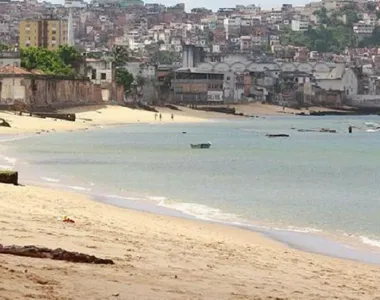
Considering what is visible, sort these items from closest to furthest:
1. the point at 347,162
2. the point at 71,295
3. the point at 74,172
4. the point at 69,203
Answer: the point at 71,295, the point at 69,203, the point at 74,172, the point at 347,162

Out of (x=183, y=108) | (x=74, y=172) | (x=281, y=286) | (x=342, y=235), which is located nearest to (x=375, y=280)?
(x=281, y=286)

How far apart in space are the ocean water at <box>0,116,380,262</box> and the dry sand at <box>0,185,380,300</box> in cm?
236

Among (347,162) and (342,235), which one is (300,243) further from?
(347,162)

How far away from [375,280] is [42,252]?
4.94 m

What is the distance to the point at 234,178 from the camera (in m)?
43.2

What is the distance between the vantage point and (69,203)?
87.5 feet

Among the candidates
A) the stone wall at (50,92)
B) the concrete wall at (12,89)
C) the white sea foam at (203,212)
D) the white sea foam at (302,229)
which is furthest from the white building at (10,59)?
the white sea foam at (302,229)

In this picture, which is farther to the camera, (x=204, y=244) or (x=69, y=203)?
(x=69, y=203)

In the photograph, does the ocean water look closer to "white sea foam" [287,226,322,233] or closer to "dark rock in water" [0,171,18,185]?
"white sea foam" [287,226,322,233]

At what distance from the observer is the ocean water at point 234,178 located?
26.9 m

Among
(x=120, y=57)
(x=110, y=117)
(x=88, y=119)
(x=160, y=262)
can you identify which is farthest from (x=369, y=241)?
(x=120, y=57)

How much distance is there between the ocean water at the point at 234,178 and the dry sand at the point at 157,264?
7.76ft

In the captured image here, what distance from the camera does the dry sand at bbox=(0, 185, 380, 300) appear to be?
1161cm

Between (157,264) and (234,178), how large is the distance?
28539 mm
